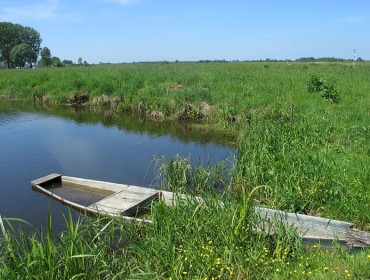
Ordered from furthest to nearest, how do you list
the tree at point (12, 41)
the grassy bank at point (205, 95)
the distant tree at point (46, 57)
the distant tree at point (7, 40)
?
the distant tree at point (46, 57) → the distant tree at point (7, 40) → the tree at point (12, 41) → the grassy bank at point (205, 95)

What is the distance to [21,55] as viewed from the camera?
76.1 m

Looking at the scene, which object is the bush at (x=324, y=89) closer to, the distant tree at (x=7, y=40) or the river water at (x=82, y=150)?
the river water at (x=82, y=150)

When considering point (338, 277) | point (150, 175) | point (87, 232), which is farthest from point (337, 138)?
point (87, 232)

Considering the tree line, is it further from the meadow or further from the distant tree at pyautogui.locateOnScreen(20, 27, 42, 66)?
the meadow

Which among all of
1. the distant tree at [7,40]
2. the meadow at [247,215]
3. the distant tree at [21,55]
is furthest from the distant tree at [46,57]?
the meadow at [247,215]

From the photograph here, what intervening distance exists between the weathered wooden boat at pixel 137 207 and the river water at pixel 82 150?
63cm

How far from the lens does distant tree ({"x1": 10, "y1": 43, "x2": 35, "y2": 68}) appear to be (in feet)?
247

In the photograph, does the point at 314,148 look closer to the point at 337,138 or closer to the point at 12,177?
the point at 337,138

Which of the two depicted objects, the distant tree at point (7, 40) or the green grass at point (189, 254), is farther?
the distant tree at point (7, 40)

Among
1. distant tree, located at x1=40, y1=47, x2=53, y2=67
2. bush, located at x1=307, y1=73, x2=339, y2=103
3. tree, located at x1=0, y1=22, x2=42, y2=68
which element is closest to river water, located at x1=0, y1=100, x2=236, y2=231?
bush, located at x1=307, y1=73, x2=339, y2=103

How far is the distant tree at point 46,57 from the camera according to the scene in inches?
3521

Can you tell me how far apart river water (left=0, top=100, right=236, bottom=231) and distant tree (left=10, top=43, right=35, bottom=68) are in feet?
199

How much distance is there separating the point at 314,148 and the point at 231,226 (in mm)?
5645

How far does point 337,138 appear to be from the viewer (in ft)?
35.5
